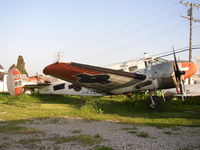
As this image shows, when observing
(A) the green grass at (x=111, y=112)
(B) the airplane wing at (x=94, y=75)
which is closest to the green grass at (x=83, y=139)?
(A) the green grass at (x=111, y=112)

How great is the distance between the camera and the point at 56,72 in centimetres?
1278

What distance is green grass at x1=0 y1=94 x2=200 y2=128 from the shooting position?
9.74m

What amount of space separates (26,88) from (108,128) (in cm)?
1890

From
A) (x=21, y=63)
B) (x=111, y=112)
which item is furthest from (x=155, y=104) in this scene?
(x=21, y=63)

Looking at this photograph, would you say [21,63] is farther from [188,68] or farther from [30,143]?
[30,143]

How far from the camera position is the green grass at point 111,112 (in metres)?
9.74

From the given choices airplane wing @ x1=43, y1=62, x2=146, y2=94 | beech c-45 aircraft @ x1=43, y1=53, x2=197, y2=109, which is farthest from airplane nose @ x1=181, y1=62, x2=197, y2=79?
airplane wing @ x1=43, y1=62, x2=146, y2=94

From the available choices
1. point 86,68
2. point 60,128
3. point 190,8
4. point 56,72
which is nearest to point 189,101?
point 86,68

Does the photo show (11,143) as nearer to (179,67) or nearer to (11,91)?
(179,67)

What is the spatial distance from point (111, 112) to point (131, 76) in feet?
7.37

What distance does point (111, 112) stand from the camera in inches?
492

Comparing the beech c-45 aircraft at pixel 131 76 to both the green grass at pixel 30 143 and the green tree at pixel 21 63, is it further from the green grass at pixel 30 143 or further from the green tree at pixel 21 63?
the green tree at pixel 21 63

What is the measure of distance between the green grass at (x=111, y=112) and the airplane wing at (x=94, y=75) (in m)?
1.41

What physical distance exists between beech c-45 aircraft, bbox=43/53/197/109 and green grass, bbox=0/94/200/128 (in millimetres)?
1256
